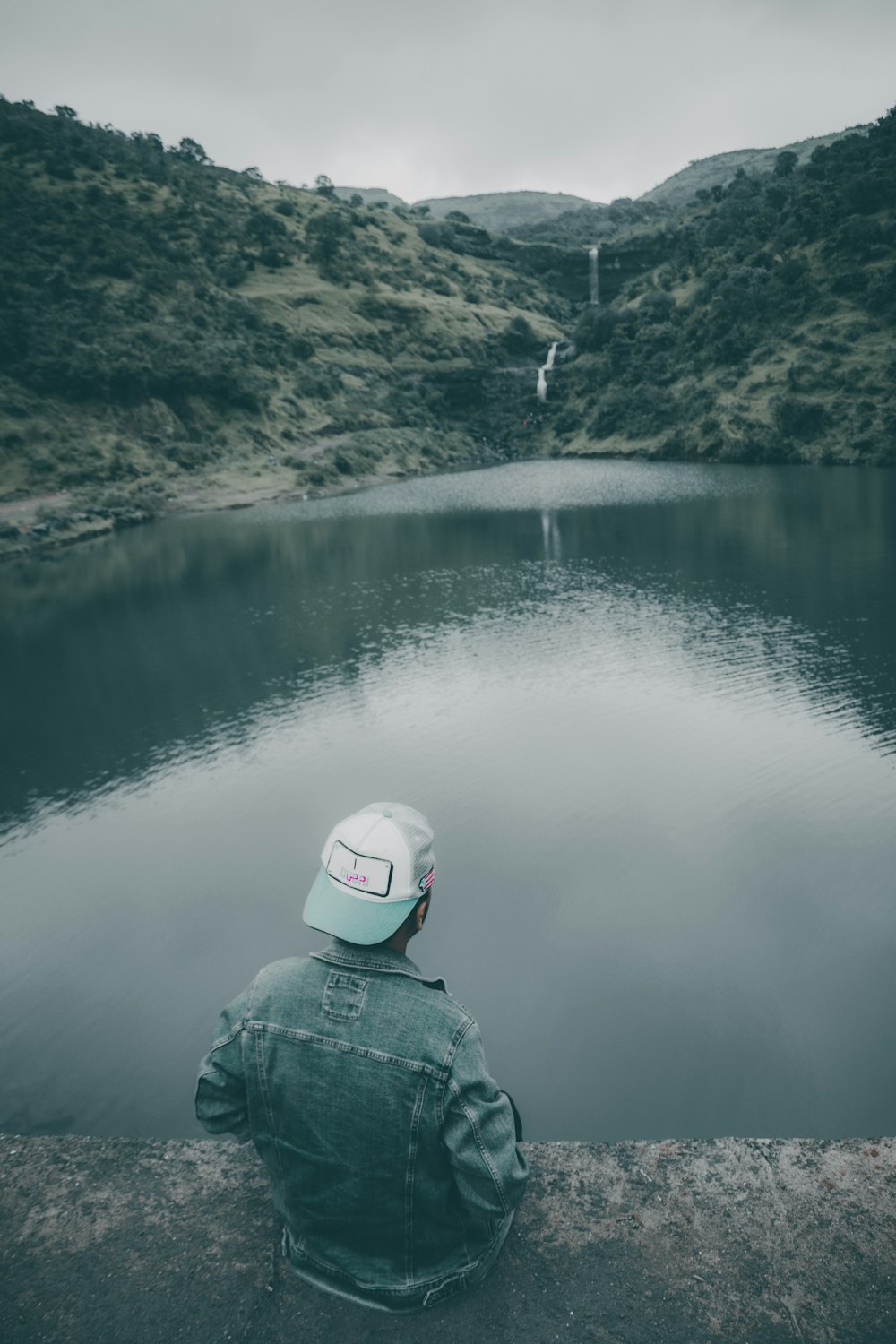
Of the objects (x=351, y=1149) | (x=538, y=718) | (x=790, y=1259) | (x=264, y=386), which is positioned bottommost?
(x=538, y=718)

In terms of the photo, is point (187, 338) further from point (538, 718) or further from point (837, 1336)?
point (837, 1336)

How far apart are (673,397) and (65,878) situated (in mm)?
74113

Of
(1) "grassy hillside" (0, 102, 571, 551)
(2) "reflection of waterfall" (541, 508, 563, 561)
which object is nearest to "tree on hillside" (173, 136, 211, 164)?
(1) "grassy hillside" (0, 102, 571, 551)

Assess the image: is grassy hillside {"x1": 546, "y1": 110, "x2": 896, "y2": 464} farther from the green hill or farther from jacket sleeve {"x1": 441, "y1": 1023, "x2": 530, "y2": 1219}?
jacket sleeve {"x1": 441, "y1": 1023, "x2": 530, "y2": 1219}

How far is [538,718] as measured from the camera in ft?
54.1

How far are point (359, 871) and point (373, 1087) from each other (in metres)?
0.82

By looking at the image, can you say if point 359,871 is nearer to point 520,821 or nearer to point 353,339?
point 520,821

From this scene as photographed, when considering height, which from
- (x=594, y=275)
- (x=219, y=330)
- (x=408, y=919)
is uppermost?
(x=594, y=275)

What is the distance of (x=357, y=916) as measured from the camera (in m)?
3.22

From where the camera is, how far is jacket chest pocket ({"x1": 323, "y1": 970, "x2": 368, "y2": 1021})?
3186 millimetres

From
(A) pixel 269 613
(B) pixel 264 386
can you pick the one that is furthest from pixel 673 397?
(A) pixel 269 613

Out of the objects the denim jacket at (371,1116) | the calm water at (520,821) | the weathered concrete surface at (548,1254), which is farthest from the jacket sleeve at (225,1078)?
the calm water at (520,821)

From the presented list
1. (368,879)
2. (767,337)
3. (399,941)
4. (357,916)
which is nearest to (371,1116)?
(399,941)

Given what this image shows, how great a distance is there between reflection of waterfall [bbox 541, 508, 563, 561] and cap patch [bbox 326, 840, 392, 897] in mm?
29785
